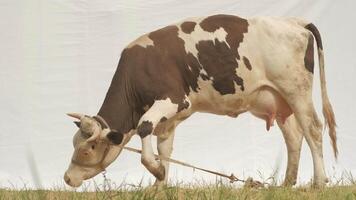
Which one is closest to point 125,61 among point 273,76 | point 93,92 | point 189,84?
point 189,84

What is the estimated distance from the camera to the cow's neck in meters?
4.96

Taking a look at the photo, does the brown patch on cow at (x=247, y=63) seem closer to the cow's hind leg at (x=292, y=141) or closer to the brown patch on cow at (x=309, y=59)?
the brown patch on cow at (x=309, y=59)

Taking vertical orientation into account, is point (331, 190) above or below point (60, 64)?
below

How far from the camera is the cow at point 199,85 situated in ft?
16.0

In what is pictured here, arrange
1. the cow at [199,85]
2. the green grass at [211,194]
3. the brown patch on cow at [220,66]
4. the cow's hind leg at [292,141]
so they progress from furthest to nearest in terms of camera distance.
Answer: the cow's hind leg at [292,141] → the brown patch on cow at [220,66] → the cow at [199,85] → the green grass at [211,194]

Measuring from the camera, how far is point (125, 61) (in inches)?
200

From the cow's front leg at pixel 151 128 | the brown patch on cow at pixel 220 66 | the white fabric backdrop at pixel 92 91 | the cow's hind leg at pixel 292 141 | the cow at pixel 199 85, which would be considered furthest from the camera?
the white fabric backdrop at pixel 92 91

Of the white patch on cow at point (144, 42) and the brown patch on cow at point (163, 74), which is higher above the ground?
the white patch on cow at point (144, 42)

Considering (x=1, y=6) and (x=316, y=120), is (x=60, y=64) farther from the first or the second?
(x=316, y=120)

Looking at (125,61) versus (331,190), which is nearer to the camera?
(331,190)

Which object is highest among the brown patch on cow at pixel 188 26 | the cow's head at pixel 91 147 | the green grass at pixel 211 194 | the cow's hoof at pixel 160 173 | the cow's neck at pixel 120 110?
the brown patch on cow at pixel 188 26

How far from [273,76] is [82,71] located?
9.46ft

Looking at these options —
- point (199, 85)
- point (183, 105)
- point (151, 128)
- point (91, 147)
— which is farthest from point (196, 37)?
point (91, 147)

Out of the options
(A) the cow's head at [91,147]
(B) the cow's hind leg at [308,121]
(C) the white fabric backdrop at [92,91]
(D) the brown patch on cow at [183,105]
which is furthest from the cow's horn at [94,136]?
(C) the white fabric backdrop at [92,91]
